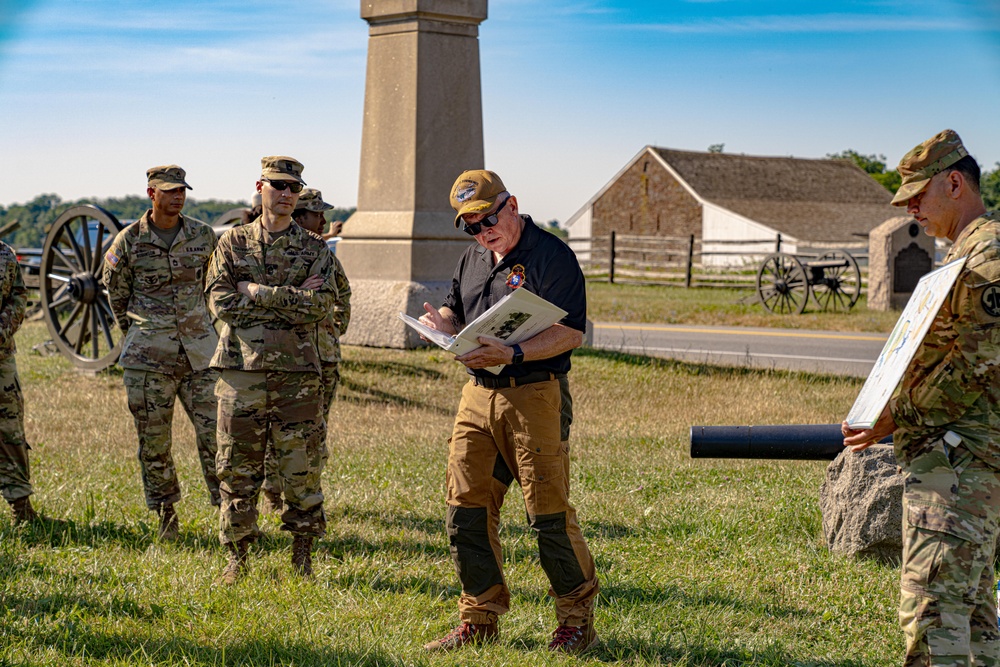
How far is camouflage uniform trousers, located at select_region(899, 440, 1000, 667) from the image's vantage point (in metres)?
3.45

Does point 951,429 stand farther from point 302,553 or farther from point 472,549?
point 302,553

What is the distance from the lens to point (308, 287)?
203 inches

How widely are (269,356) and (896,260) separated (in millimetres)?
17145

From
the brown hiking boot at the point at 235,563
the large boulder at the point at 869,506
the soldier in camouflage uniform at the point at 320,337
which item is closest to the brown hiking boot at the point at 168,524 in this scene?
the soldier in camouflage uniform at the point at 320,337

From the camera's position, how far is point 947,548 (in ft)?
11.3

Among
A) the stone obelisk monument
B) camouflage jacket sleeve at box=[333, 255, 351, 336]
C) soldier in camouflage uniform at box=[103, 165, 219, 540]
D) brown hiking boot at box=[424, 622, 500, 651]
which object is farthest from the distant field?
brown hiking boot at box=[424, 622, 500, 651]

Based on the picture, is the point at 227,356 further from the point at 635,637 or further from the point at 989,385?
the point at 989,385

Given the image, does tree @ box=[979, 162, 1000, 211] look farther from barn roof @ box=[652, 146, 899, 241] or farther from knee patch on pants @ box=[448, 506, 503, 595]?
knee patch on pants @ box=[448, 506, 503, 595]

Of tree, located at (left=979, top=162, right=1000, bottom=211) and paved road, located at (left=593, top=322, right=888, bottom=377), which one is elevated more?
tree, located at (left=979, top=162, right=1000, bottom=211)

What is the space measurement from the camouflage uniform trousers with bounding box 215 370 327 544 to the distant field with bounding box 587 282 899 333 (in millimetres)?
13999

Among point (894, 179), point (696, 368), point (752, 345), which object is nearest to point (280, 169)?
point (696, 368)

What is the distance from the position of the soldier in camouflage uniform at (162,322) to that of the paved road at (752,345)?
7.37 metres

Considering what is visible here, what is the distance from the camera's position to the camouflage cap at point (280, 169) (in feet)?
16.6

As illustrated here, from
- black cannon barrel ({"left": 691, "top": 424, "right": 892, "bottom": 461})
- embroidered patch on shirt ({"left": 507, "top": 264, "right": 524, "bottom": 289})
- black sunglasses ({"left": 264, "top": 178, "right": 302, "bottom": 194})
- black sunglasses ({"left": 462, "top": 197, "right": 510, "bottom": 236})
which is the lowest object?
black cannon barrel ({"left": 691, "top": 424, "right": 892, "bottom": 461})
